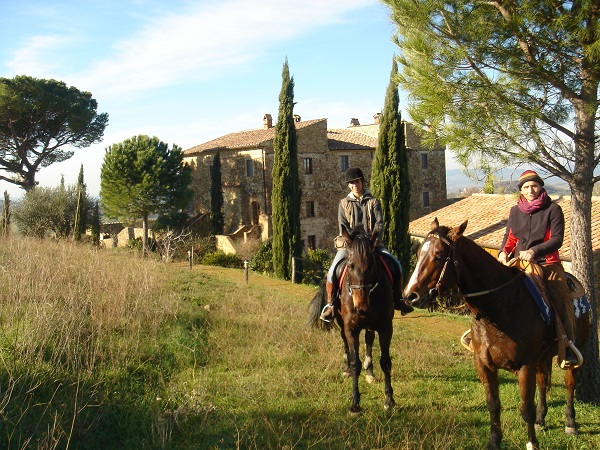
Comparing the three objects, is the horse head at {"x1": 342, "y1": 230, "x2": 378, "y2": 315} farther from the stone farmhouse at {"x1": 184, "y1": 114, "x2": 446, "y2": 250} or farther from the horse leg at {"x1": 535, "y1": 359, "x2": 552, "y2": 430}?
the stone farmhouse at {"x1": 184, "y1": 114, "x2": 446, "y2": 250}

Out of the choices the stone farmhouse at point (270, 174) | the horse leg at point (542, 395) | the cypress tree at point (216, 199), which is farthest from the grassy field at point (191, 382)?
the cypress tree at point (216, 199)

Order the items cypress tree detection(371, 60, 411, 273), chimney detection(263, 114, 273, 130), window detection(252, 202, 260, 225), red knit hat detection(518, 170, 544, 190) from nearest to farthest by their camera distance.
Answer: red knit hat detection(518, 170, 544, 190), cypress tree detection(371, 60, 411, 273), window detection(252, 202, 260, 225), chimney detection(263, 114, 273, 130)

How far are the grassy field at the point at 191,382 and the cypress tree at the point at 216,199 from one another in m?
25.1

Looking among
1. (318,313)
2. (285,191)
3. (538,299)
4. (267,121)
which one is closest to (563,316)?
(538,299)

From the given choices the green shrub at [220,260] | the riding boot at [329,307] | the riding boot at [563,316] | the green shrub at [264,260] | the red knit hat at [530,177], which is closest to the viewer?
the riding boot at [563,316]

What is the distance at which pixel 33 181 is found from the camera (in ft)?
114

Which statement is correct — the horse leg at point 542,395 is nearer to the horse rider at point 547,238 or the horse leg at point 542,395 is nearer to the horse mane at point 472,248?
the horse rider at point 547,238

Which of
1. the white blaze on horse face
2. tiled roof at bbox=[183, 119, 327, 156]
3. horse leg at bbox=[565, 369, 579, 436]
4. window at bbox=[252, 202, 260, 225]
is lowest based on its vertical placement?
horse leg at bbox=[565, 369, 579, 436]

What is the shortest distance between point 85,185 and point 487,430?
33.5m

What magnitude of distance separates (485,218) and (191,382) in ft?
66.6

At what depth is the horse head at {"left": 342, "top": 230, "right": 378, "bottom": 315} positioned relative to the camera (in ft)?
18.8

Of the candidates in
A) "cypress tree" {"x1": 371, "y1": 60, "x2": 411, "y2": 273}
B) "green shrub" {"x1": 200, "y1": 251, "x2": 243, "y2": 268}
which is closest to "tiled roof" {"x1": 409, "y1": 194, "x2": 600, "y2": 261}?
"cypress tree" {"x1": 371, "y1": 60, "x2": 411, "y2": 273}

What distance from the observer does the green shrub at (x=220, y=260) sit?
27844 millimetres

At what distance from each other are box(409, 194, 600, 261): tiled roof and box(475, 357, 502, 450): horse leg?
13.6 m
